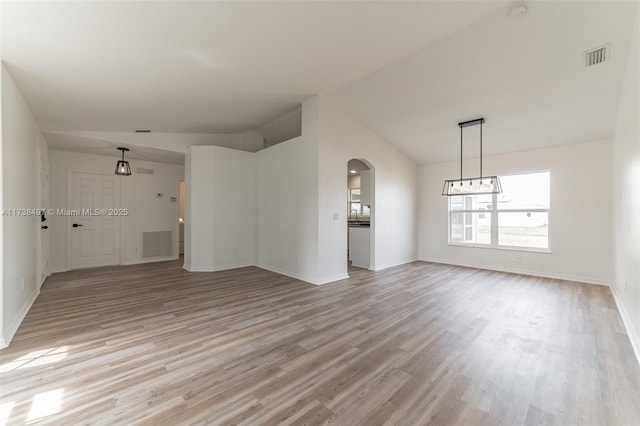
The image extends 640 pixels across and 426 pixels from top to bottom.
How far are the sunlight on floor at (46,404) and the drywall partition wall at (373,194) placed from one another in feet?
11.1

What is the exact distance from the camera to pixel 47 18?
6.92ft

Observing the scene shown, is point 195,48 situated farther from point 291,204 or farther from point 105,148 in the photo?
point 105,148

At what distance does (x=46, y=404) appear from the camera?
5.63 feet

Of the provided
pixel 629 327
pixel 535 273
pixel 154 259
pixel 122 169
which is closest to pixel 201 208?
pixel 122 169

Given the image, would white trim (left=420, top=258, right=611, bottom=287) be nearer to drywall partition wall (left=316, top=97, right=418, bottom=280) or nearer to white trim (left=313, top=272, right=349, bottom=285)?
drywall partition wall (left=316, top=97, right=418, bottom=280)

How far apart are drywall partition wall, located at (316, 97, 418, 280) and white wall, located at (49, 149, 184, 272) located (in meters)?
4.84

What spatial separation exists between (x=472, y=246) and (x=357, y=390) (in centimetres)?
554

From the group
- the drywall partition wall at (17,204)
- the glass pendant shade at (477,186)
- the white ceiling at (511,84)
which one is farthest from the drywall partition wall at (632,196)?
the drywall partition wall at (17,204)

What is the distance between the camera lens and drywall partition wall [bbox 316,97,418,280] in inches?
188

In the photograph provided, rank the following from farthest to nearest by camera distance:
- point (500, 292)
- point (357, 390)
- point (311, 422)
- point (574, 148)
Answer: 1. point (574, 148)
2. point (500, 292)
3. point (357, 390)
4. point (311, 422)

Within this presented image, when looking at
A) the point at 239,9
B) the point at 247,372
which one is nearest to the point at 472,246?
the point at 247,372

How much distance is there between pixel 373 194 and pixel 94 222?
6.50 m

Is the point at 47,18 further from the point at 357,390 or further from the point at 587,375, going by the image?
the point at 587,375

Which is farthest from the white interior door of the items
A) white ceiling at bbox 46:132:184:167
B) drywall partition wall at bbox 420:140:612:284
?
drywall partition wall at bbox 420:140:612:284
